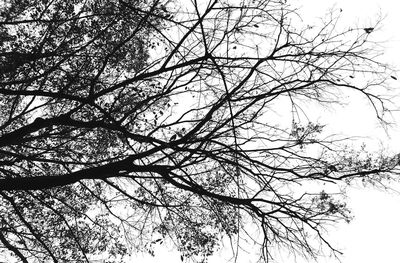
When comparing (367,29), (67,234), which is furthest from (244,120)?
(67,234)

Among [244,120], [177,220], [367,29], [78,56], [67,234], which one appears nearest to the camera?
[367,29]

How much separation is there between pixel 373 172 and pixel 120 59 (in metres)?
5.03

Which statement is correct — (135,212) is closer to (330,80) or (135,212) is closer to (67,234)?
(67,234)

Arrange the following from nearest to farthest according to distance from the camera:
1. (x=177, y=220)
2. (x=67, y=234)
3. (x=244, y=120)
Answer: (x=244, y=120) → (x=177, y=220) → (x=67, y=234)

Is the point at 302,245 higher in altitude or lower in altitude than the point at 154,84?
lower

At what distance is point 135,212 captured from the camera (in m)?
7.67

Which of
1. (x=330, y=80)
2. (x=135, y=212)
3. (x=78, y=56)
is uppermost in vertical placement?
(x=78, y=56)

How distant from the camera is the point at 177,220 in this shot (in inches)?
278

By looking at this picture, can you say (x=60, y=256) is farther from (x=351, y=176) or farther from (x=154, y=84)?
(x=351, y=176)

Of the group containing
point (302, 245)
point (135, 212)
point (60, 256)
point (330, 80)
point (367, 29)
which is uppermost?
point (367, 29)

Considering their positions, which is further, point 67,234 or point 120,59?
point 67,234

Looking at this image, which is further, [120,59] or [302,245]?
[120,59]

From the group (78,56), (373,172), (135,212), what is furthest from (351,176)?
(78,56)

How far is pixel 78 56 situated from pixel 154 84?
1.51m
